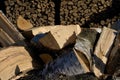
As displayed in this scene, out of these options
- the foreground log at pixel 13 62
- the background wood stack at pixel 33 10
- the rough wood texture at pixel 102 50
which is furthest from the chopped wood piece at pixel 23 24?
the rough wood texture at pixel 102 50

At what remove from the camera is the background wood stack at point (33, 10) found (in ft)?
18.7

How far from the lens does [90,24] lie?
590 cm

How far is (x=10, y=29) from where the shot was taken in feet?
15.7

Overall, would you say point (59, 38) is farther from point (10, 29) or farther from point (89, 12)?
point (89, 12)

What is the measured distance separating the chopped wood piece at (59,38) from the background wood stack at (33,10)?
134 centimetres

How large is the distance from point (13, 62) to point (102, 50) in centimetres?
102

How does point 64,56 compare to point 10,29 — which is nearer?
point 64,56

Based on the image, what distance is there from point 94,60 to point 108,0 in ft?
5.77

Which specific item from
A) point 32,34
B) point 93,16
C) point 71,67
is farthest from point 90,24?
point 71,67

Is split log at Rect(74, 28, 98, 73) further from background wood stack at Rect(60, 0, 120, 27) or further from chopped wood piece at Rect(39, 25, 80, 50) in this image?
background wood stack at Rect(60, 0, 120, 27)

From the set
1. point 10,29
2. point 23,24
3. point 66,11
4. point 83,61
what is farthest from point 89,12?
point 83,61

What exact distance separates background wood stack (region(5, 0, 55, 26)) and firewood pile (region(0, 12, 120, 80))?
3.66 feet

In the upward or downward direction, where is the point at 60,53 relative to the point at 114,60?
upward

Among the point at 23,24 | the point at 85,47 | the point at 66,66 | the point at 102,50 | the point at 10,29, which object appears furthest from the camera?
the point at 23,24
